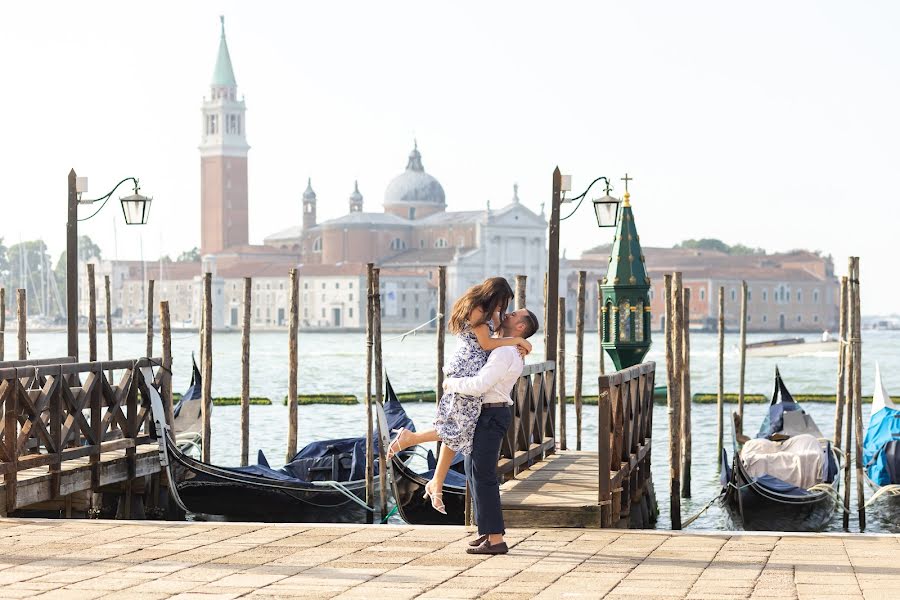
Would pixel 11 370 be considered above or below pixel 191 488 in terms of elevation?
above

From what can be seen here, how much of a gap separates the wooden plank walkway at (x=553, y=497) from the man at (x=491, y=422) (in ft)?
1.99

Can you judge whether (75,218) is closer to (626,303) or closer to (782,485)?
(626,303)

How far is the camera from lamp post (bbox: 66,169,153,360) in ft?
23.9

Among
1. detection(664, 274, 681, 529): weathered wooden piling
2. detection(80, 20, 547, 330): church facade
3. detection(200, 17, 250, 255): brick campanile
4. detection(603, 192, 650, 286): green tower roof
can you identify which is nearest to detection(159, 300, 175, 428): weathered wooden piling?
detection(603, 192, 650, 286): green tower roof

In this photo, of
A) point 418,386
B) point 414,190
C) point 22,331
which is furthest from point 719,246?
point 22,331

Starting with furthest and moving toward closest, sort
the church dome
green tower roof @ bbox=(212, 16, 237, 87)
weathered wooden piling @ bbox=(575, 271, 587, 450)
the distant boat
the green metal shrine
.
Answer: the church dome, green tower roof @ bbox=(212, 16, 237, 87), the distant boat, weathered wooden piling @ bbox=(575, 271, 587, 450), the green metal shrine

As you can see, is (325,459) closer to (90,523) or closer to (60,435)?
(60,435)

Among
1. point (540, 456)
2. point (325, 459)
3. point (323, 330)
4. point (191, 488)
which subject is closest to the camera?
point (540, 456)

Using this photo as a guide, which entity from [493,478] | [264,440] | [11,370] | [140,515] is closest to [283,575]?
[493,478]

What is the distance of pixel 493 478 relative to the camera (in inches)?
137

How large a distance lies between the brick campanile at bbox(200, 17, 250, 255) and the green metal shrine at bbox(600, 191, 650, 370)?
5600 cm

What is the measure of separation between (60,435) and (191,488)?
1.01m

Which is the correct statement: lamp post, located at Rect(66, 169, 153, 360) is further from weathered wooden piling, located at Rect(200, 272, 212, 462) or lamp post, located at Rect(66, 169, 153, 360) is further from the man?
the man

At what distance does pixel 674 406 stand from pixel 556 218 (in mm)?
1108
